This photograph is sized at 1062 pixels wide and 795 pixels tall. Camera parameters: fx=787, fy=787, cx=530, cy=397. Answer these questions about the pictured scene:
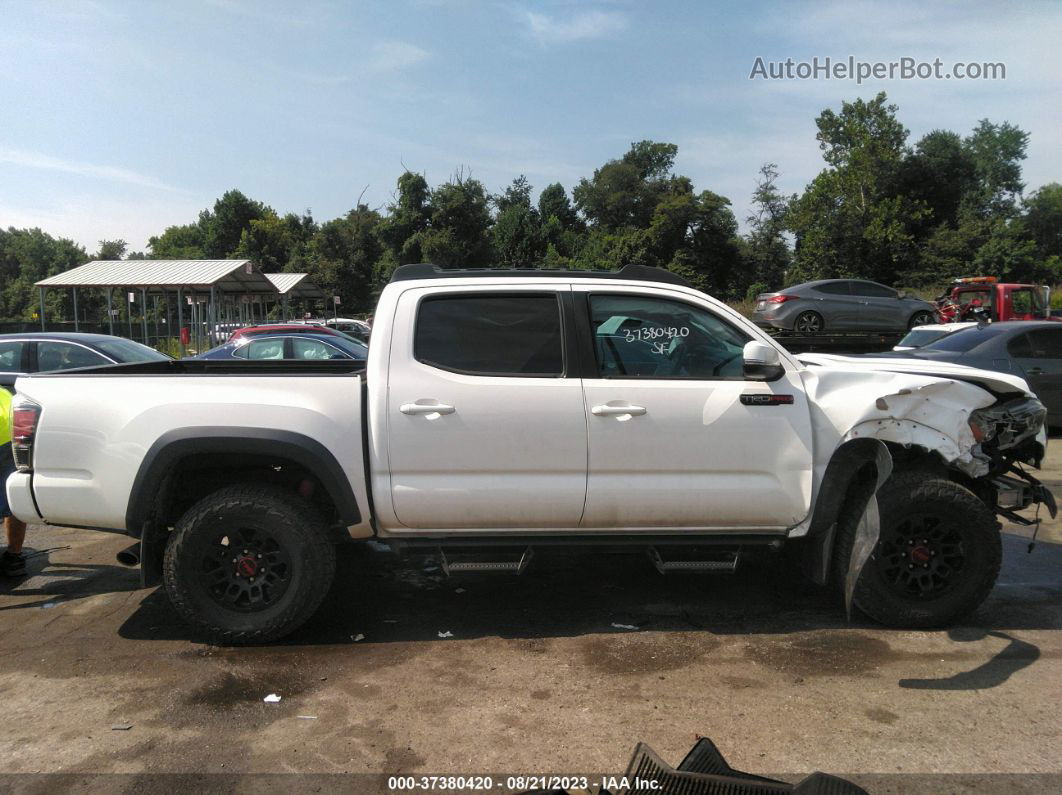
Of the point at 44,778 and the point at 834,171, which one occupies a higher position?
the point at 834,171

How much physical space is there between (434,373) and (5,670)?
107 inches

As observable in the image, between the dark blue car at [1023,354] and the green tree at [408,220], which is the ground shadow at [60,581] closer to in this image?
the dark blue car at [1023,354]

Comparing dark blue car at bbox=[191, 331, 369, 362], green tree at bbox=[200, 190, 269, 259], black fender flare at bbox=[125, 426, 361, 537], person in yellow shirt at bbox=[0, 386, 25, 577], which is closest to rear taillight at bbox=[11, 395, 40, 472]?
black fender flare at bbox=[125, 426, 361, 537]

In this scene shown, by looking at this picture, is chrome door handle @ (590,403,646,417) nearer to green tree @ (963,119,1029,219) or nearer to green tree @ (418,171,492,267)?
green tree @ (418,171,492,267)

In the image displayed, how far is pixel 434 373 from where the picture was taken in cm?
425

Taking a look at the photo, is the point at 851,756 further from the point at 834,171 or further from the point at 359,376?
the point at 834,171

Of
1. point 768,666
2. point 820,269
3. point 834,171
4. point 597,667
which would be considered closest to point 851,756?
point 768,666

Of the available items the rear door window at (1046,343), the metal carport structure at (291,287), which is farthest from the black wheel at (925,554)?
the metal carport structure at (291,287)

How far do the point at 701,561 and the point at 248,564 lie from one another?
2472mm

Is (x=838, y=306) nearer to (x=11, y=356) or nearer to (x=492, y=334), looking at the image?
(x=492, y=334)

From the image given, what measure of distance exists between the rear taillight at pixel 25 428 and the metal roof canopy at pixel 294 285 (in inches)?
1220

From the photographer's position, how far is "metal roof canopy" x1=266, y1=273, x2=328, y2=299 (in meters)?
36.3

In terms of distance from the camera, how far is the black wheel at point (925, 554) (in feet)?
14.1

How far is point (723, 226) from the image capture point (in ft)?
206
